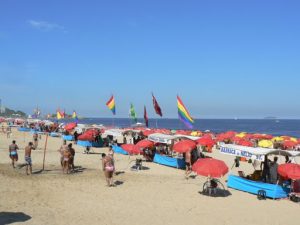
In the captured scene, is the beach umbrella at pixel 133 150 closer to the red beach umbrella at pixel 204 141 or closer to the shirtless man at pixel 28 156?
the red beach umbrella at pixel 204 141

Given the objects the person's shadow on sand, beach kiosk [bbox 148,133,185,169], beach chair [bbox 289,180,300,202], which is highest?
beach kiosk [bbox 148,133,185,169]

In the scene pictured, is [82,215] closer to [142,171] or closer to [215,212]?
[215,212]

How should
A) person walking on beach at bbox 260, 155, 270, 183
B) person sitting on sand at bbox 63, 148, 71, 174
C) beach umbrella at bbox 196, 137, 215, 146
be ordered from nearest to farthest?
person walking on beach at bbox 260, 155, 270, 183 → person sitting on sand at bbox 63, 148, 71, 174 → beach umbrella at bbox 196, 137, 215, 146

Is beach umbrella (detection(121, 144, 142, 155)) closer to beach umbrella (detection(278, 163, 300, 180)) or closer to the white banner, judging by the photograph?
the white banner

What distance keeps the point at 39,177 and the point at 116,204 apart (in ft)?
16.5

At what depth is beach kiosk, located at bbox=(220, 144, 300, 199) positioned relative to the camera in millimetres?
13499

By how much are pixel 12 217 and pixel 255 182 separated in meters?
8.57

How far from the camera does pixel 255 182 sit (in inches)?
556

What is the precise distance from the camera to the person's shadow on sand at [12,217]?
9490 mm

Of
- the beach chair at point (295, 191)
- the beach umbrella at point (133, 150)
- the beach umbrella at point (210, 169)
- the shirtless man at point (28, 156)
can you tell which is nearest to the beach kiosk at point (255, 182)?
the beach chair at point (295, 191)

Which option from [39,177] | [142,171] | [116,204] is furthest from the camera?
[142,171]

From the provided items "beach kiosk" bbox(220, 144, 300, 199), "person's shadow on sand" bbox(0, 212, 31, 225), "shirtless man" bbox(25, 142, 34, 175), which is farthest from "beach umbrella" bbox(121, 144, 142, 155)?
"person's shadow on sand" bbox(0, 212, 31, 225)

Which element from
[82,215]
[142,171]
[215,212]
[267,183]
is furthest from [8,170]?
[267,183]

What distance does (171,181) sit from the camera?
15922mm
